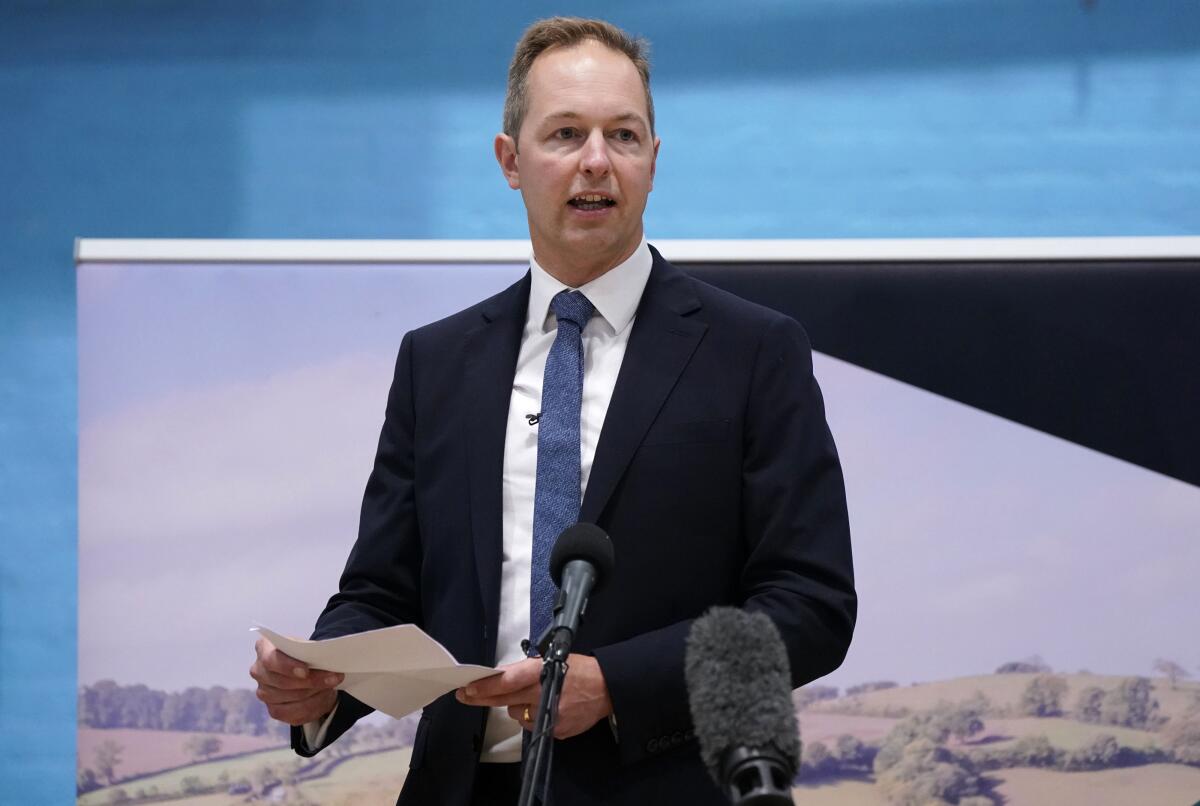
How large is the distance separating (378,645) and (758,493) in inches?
21.8

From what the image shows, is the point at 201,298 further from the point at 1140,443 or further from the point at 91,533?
the point at 1140,443

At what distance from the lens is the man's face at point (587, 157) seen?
6.42 feet

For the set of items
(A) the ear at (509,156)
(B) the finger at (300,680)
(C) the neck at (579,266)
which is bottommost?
(B) the finger at (300,680)

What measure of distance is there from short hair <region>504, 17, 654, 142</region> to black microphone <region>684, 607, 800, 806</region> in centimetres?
109

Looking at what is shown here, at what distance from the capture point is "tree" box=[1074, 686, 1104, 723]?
2949 mm

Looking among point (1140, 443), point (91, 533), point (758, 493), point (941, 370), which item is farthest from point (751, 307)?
point (91, 533)

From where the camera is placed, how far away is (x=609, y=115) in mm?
1968

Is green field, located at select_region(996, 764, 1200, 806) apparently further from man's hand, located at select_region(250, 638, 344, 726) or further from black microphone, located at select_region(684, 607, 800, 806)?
black microphone, located at select_region(684, 607, 800, 806)

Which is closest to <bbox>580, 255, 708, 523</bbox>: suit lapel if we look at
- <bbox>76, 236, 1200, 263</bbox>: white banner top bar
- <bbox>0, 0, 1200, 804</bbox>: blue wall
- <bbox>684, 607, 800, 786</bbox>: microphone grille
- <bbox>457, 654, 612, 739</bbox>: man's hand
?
<bbox>457, 654, 612, 739</bbox>: man's hand

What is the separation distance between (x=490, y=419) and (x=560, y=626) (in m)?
0.64

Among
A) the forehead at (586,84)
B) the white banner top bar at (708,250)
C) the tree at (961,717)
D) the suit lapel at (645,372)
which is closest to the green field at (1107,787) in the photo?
the tree at (961,717)

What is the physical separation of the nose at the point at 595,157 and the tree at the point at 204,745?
1.85 m

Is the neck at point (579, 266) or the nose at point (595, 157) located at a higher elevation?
the nose at point (595, 157)

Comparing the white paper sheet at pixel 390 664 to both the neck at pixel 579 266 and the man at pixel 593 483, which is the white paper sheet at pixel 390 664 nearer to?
the man at pixel 593 483
